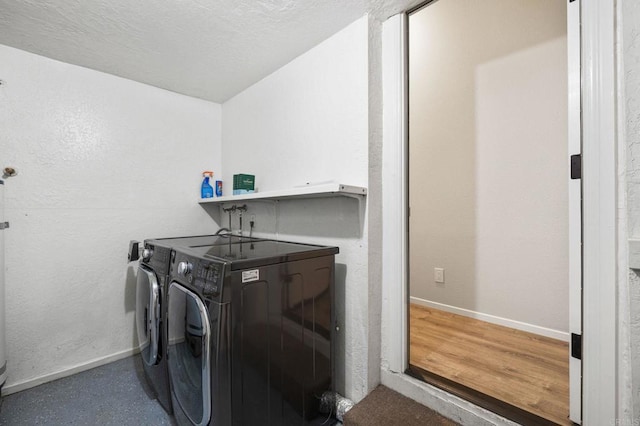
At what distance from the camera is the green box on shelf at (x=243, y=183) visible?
2238 mm

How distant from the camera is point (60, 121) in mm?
2035

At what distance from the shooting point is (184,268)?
4.31 feet

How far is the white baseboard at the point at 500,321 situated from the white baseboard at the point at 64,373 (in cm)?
274

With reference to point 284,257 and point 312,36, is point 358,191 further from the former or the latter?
point 312,36

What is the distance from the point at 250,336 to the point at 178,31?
1779 millimetres

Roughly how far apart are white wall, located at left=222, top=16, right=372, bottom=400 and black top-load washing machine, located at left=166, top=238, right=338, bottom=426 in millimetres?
150

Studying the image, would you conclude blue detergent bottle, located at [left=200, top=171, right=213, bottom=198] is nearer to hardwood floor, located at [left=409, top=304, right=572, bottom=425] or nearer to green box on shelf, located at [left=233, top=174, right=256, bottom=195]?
green box on shelf, located at [left=233, top=174, right=256, bottom=195]

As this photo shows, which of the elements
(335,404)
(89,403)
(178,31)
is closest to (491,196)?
(335,404)

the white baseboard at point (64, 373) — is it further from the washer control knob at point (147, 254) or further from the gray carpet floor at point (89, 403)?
the washer control knob at point (147, 254)

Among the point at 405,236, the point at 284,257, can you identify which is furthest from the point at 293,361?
the point at 405,236

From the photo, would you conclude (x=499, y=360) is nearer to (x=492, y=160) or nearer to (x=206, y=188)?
A: (x=492, y=160)

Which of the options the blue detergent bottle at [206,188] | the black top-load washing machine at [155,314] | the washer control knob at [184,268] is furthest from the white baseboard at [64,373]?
the washer control knob at [184,268]

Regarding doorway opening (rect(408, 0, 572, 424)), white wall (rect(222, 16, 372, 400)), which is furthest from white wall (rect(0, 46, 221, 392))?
doorway opening (rect(408, 0, 572, 424))

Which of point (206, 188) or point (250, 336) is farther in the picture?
point (206, 188)
